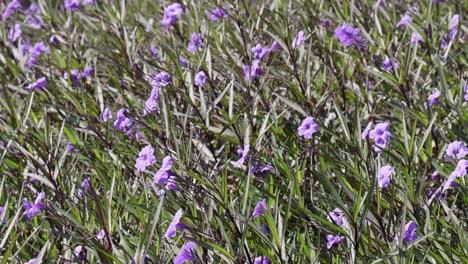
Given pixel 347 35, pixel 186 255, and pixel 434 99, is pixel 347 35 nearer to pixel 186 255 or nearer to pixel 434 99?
pixel 434 99

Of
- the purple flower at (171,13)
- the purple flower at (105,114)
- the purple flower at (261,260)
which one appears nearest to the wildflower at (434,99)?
the purple flower at (261,260)

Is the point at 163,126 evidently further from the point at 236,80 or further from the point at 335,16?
the point at 335,16

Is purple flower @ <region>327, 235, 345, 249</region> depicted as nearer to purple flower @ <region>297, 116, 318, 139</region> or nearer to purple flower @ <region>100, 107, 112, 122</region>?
purple flower @ <region>297, 116, 318, 139</region>

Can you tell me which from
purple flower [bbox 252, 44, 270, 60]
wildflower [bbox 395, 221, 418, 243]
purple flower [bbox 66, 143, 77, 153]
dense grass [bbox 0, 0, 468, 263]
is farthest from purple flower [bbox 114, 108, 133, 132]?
wildflower [bbox 395, 221, 418, 243]

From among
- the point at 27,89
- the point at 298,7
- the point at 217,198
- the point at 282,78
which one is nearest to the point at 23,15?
the point at 27,89

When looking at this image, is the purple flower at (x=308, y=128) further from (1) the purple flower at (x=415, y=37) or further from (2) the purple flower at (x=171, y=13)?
(2) the purple flower at (x=171, y=13)

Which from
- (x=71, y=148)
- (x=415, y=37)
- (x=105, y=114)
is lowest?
(x=71, y=148)

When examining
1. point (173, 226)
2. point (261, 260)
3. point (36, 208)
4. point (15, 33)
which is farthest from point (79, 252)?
point (15, 33)
